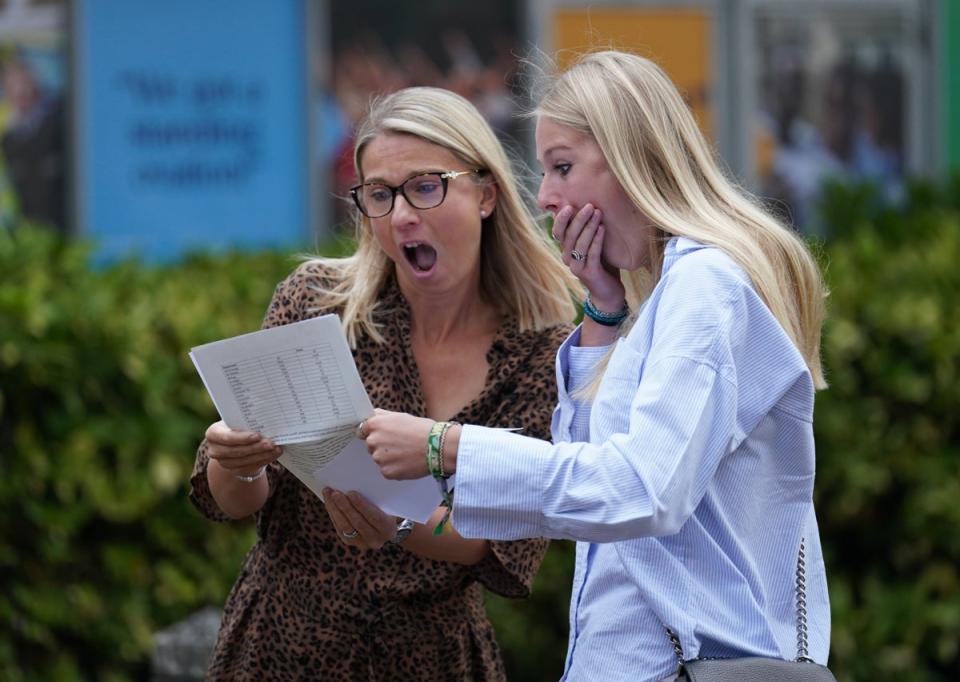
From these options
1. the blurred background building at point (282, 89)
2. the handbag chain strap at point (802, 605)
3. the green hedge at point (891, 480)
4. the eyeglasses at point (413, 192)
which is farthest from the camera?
the blurred background building at point (282, 89)

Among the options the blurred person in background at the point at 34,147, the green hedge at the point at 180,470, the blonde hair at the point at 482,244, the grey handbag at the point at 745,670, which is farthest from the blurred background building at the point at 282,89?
the grey handbag at the point at 745,670

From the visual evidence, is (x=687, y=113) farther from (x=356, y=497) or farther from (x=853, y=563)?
(x=853, y=563)

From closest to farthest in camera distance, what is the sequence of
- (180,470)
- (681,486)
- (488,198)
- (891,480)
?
(681,486) < (488,198) < (180,470) < (891,480)

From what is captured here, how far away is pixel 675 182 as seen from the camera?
90.0 inches

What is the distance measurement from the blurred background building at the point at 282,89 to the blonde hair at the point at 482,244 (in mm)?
4038

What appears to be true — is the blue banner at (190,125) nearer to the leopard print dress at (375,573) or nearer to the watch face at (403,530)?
the leopard print dress at (375,573)

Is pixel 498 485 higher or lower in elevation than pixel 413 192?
lower

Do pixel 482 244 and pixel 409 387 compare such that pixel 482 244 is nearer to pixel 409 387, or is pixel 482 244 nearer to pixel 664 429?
pixel 409 387

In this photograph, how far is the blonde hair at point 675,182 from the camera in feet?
7.29

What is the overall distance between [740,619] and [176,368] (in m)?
3.00

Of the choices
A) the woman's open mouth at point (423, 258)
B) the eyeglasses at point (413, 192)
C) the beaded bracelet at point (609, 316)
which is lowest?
the beaded bracelet at point (609, 316)

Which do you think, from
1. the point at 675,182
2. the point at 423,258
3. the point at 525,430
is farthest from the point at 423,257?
the point at 675,182

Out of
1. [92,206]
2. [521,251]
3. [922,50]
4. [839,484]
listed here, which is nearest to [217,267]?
[92,206]

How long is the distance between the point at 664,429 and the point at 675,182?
17.5 inches
